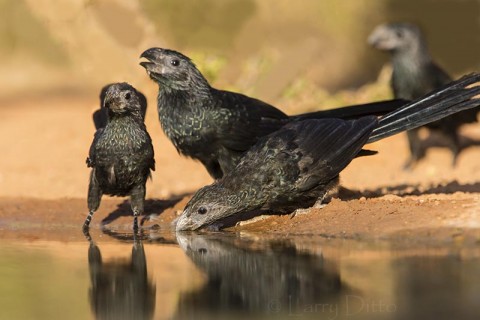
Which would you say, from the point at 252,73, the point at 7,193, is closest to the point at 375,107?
the point at 7,193

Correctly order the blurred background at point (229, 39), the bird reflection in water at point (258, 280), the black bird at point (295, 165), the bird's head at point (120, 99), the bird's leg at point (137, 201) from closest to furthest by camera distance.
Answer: the bird reflection in water at point (258, 280), the black bird at point (295, 165), the bird's head at point (120, 99), the bird's leg at point (137, 201), the blurred background at point (229, 39)

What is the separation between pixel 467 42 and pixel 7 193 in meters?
8.18

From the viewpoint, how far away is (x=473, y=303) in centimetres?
448

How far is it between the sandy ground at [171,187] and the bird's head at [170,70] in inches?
46.7

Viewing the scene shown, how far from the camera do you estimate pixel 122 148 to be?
7.91 metres

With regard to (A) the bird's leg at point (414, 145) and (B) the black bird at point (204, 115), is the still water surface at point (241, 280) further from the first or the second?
(A) the bird's leg at point (414, 145)

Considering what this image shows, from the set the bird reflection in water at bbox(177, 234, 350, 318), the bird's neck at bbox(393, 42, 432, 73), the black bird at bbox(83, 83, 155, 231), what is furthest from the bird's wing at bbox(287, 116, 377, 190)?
the bird's neck at bbox(393, 42, 432, 73)

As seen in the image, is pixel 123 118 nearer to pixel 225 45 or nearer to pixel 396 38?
pixel 396 38

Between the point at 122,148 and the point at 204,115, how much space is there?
790 millimetres

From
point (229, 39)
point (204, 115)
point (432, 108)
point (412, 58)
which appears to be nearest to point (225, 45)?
point (229, 39)

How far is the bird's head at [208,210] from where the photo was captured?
755 cm

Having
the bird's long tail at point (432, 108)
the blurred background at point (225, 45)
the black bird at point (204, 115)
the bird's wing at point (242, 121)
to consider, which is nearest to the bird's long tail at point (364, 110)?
the black bird at point (204, 115)

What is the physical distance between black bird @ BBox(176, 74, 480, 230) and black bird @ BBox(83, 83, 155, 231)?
0.64 m

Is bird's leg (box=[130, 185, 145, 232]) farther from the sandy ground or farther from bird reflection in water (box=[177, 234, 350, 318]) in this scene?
bird reflection in water (box=[177, 234, 350, 318])
